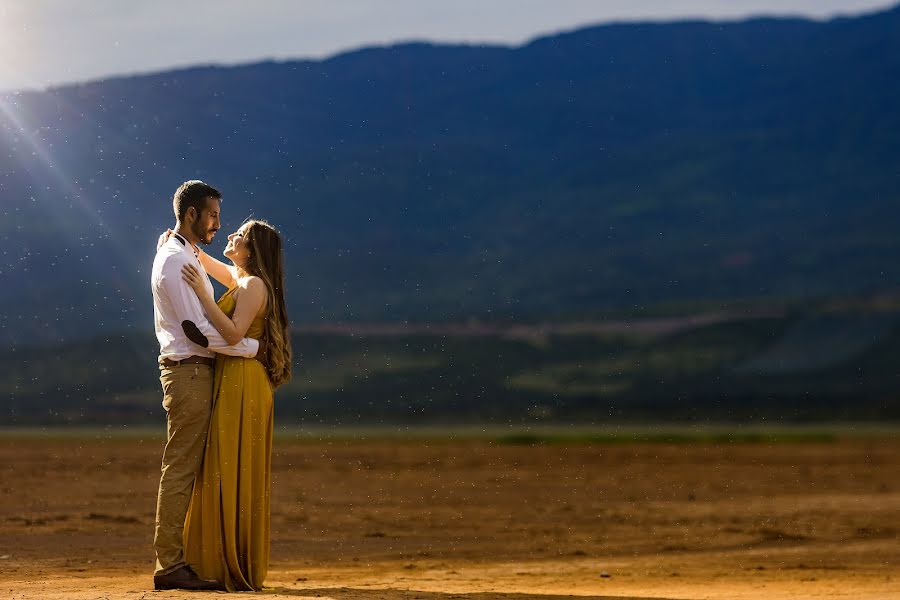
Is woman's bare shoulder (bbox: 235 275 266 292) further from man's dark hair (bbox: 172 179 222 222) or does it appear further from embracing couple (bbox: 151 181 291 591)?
man's dark hair (bbox: 172 179 222 222)

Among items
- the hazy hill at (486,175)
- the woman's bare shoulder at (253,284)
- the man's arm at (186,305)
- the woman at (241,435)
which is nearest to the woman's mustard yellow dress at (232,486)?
the woman at (241,435)

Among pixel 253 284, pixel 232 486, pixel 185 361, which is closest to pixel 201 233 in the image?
pixel 253 284

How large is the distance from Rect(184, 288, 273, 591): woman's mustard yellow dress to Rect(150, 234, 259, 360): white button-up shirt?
22 cm

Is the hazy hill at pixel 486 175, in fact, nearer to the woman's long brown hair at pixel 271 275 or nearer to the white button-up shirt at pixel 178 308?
the woman's long brown hair at pixel 271 275

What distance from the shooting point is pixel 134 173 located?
14638cm

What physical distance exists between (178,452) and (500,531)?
753cm

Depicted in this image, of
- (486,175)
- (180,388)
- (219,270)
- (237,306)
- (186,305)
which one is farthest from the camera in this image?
(486,175)

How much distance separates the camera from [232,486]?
8.49 metres

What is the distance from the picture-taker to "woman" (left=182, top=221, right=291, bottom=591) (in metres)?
8.44

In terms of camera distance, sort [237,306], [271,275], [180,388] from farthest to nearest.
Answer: [271,275], [237,306], [180,388]

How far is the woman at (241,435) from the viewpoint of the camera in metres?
8.44

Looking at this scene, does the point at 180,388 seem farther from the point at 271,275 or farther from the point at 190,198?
the point at 190,198

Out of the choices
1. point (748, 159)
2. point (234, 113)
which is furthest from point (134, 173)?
point (748, 159)

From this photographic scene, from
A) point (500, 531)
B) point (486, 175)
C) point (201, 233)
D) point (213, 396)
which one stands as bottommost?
point (500, 531)
